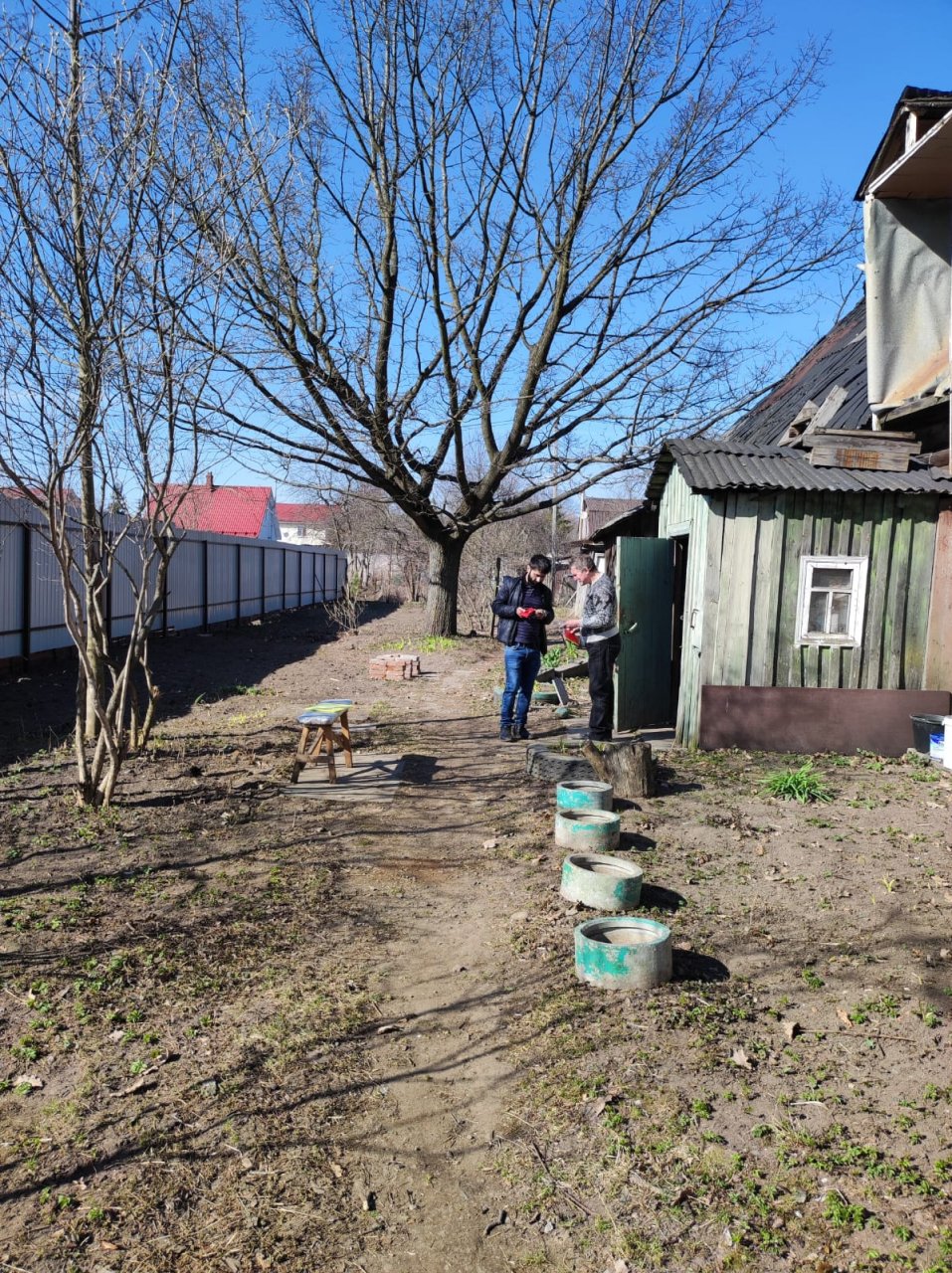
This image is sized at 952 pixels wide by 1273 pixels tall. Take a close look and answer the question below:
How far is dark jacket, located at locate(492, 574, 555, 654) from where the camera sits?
8.73 m

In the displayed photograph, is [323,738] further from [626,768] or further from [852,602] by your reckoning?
[852,602]

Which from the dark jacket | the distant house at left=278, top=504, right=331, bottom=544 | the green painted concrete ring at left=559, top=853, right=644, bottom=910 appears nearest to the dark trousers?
the dark jacket

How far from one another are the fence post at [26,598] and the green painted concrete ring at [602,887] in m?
11.6

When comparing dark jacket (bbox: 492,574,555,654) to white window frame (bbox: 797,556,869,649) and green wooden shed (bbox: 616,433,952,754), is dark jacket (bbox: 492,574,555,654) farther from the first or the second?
white window frame (bbox: 797,556,869,649)

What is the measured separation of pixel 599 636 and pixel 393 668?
22.1 feet

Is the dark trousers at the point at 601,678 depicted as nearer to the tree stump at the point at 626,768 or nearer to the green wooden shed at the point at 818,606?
the green wooden shed at the point at 818,606

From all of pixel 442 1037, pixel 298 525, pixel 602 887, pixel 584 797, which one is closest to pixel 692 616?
pixel 584 797

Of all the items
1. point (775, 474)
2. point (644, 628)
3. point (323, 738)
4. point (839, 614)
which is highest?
point (775, 474)

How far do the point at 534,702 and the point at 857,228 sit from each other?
10847mm

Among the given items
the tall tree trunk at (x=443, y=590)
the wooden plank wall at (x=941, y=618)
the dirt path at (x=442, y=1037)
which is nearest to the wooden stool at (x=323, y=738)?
the dirt path at (x=442, y=1037)

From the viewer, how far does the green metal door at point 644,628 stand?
32.0 feet

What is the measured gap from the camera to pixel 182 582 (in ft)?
70.9

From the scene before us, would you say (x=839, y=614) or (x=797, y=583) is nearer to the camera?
(x=797, y=583)

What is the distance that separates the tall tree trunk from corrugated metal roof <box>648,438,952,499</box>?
11345 mm
